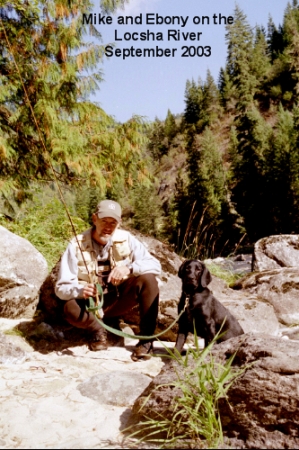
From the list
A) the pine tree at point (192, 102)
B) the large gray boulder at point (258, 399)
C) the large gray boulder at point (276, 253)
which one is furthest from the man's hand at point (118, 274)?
the pine tree at point (192, 102)

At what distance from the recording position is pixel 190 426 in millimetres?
2129

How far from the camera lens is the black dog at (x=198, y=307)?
11.4 feet

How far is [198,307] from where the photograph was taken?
11.4 ft

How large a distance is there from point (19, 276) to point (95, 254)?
1.49m

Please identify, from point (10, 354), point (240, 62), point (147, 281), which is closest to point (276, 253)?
point (147, 281)

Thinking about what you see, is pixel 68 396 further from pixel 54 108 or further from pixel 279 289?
pixel 54 108

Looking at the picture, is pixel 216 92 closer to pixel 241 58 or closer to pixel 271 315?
pixel 241 58

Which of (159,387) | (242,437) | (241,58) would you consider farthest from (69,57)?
(241,58)

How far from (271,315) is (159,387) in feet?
9.57

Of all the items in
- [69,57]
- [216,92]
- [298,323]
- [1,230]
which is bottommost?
[298,323]

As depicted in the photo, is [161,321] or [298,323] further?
[298,323]

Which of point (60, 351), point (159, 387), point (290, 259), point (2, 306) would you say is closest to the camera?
point (159, 387)

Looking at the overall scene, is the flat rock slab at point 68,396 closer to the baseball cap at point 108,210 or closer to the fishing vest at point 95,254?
the fishing vest at point 95,254

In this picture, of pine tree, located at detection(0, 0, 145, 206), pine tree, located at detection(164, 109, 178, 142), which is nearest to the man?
pine tree, located at detection(0, 0, 145, 206)
